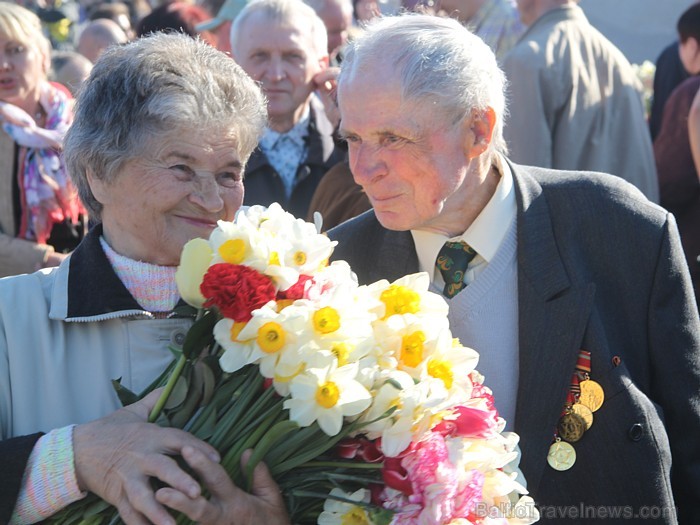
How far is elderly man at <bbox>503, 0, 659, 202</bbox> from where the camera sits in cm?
455

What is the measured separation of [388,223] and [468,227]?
253 millimetres

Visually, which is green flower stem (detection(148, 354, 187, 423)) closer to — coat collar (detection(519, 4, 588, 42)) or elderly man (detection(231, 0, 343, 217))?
elderly man (detection(231, 0, 343, 217))

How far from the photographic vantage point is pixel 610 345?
257cm

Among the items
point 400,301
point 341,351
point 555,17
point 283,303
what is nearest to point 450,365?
point 400,301

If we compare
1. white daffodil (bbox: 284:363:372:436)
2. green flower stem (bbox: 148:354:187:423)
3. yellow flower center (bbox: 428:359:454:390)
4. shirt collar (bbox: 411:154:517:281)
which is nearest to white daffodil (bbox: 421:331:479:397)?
yellow flower center (bbox: 428:359:454:390)

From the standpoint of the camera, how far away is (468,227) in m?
2.69

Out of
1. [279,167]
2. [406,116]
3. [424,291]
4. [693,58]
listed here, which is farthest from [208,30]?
[424,291]

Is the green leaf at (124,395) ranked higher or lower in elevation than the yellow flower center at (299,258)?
lower

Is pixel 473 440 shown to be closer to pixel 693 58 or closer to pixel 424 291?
pixel 424 291

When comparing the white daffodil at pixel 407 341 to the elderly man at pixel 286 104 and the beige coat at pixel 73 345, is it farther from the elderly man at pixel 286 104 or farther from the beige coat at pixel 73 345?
the elderly man at pixel 286 104

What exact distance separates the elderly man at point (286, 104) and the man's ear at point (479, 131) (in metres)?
1.56

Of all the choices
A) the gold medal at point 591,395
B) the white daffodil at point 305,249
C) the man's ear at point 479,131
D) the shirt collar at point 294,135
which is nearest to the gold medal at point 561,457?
the gold medal at point 591,395

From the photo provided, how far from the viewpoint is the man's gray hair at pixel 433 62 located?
2.49 m

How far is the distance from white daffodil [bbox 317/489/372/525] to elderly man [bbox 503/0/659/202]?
285 cm
